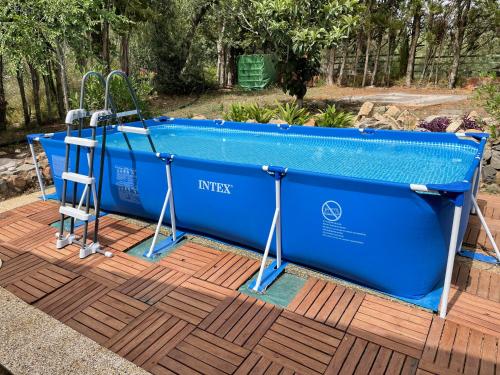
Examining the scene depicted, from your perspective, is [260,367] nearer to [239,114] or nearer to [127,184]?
[127,184]

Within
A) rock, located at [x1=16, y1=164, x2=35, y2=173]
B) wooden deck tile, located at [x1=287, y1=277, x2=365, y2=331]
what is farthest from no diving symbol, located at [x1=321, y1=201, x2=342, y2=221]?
rock, located at [x1=16, y1=164, x2=35, y2=173]

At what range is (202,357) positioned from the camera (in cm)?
262

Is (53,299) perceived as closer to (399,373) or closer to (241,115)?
(399,373)

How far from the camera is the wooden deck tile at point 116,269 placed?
3582 millimetres

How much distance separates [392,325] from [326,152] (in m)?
3.19

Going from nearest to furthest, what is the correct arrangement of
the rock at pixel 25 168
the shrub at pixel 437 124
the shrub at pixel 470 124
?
the rock at pixel 25 168 < the shrub at pixel 470 124 < the shrub at pixel 437 124

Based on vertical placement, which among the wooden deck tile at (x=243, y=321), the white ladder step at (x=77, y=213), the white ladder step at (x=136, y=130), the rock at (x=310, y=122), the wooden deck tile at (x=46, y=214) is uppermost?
the white ladder step at (x=136, y=130)

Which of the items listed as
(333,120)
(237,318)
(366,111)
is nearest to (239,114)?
(333,120)

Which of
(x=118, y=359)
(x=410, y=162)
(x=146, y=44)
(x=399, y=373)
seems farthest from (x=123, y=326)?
(x=146, y=44)

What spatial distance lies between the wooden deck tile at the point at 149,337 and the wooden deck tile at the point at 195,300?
3.0 inches

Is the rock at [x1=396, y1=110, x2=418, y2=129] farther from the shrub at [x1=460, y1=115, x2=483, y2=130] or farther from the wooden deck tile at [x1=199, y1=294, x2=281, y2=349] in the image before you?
the wooden deck tile at [x1=199, y1=294, x2=281, y2=349]

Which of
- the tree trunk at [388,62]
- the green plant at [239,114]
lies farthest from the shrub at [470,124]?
the tree trunk at [388,62]

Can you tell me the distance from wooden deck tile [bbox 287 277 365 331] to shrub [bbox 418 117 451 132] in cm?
468

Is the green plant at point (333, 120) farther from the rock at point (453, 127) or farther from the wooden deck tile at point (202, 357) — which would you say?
the wooden deck tile at point (202, 357)
